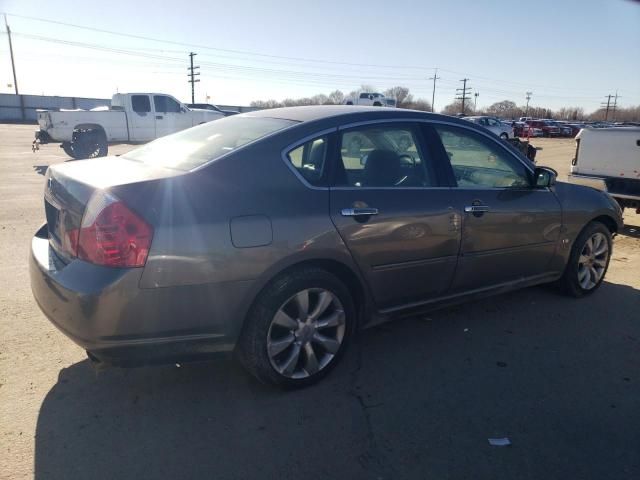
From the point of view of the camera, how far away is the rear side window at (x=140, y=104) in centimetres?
1680

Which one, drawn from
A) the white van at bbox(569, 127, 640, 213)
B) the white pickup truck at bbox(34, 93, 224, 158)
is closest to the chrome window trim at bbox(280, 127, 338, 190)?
the white van at bbox(569, 127, 640, 213)

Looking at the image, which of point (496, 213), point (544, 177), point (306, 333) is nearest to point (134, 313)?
point (306, 333)

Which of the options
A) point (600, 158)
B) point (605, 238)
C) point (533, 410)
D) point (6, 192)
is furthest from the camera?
point (6, 192)

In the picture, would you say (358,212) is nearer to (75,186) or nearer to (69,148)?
(75,186)

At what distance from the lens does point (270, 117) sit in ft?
11.4

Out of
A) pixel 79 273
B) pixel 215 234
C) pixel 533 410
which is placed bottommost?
pixel 533 410

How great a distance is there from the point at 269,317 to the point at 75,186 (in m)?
1.31

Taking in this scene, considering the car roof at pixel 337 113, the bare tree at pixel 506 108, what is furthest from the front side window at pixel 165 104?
the bare tree at pixel 506 108

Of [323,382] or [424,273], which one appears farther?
[424,273]

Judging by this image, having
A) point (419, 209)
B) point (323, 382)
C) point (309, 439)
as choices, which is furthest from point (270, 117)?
point (309, 439)

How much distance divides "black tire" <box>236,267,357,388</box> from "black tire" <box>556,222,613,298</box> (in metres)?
2.74

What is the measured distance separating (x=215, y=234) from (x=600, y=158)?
7.06m

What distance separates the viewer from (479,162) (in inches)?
163

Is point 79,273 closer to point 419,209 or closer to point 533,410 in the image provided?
point 419,209
